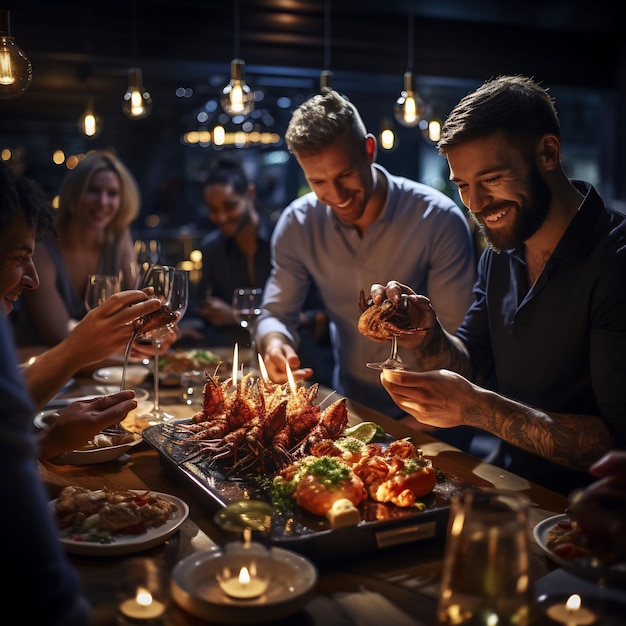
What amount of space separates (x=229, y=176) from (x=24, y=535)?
14.6ft

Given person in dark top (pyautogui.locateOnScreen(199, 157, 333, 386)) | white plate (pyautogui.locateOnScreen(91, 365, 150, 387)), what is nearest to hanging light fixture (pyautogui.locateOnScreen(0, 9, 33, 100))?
white plate (pyautogui.locateOnScreen(91, 365, 150, 387))

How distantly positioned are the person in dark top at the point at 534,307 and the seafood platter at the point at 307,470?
256 mm

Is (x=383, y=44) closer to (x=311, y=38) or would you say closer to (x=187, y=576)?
(x=311, y=38)

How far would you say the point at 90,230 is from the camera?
186 inches

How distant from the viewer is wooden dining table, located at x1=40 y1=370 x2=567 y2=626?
132 cm

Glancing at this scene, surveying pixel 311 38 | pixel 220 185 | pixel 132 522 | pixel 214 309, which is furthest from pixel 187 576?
pixel 311 38

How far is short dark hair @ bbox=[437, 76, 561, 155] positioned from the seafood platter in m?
0.98

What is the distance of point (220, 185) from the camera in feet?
Answer: 17.2

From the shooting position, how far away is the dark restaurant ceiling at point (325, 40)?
6.15 metres

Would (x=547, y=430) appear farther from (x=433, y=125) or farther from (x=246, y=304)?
(x=433, y=125)

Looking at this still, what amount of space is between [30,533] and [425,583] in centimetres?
78

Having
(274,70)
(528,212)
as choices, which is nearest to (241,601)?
(528,212)

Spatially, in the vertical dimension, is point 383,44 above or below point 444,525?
above

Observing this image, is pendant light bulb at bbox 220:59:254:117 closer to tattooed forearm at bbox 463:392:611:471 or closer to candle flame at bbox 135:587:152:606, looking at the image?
tattooed forearm at bbox 463:392:611:471
